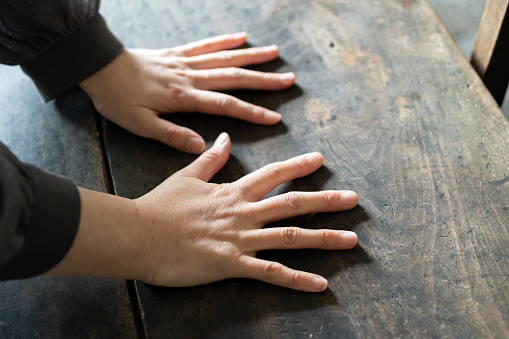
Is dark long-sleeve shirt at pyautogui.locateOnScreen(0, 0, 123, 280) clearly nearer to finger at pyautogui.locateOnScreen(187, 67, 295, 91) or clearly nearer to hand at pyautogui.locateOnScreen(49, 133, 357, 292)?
hand at pyautogui.locateOnScreen(49, 133, 357, 292)

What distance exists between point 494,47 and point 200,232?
0.81 metres

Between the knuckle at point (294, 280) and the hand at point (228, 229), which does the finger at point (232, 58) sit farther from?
the knuckle at point (294, 280)

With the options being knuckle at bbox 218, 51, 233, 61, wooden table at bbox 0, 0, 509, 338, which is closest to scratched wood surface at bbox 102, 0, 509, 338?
wooden table at bbox 0, 0, 509, 338

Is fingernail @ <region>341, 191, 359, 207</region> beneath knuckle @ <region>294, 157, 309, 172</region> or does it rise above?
beneath

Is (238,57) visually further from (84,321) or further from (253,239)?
(84,321)

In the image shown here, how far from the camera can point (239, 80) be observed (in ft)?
3.39

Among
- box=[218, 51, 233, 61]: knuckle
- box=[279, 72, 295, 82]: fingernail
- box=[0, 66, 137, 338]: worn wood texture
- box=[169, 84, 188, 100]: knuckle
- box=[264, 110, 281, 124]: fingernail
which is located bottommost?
box=[0, 66, 137, 338]: worn wood texture

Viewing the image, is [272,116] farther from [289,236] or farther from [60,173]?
[60,173]

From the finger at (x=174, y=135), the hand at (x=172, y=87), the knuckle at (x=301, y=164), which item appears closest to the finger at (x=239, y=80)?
the hand at (x=172, y=87)

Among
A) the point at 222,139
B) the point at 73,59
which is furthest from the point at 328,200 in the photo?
the point at 73,59

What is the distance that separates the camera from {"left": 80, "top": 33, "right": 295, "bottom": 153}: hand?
0.96 m

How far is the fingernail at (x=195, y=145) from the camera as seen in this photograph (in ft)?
3.04

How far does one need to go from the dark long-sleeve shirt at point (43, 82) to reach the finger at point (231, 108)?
0.22 m

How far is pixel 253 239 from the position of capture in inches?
30.4
